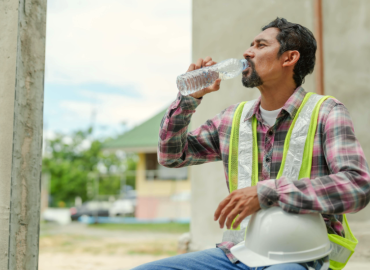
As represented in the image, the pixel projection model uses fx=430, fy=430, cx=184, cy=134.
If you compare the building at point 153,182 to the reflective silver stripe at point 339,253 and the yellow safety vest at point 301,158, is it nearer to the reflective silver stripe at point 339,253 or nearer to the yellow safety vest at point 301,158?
the yellow safety vest at point 301,158

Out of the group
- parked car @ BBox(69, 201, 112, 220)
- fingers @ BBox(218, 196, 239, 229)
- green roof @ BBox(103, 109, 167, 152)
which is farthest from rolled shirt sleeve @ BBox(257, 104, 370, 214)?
parked car @ BBox(69, 201, 112, 220)

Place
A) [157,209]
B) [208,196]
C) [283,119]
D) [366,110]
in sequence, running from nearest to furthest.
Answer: [283,119] → [366,110] → [208,196] → [157,209]

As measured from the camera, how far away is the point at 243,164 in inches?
88.7

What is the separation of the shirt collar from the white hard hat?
614 millimetres

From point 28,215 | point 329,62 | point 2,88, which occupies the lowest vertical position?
point 28,215

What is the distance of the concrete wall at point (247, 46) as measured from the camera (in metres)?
4.57

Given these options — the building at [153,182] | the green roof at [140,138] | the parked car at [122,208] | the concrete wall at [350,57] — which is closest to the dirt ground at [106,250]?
the building at [153,182]

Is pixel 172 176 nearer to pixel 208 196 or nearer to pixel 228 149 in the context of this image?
pixel 208 196

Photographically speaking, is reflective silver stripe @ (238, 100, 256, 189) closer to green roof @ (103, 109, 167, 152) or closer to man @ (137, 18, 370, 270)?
man @ (137, 18, 370, 270)

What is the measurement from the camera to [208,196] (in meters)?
5.21

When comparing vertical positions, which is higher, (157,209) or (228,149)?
(228,149)

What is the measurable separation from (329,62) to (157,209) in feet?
59.9

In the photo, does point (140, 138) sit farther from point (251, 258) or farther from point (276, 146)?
point (251, 258)

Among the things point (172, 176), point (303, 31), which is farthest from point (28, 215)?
point (172, 176)
